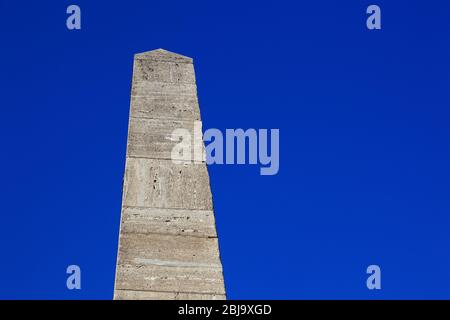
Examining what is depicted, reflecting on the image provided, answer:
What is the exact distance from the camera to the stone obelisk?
7734 millimetres

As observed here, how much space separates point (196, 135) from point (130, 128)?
86 centimetres

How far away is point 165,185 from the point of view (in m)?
8.64

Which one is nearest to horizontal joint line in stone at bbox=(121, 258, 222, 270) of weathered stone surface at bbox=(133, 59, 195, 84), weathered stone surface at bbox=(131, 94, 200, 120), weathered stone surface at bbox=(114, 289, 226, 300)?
weathered stone surface at bbox=(114, 289, 226, 300)

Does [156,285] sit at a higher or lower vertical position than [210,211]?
lower

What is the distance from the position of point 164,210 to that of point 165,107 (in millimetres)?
1783

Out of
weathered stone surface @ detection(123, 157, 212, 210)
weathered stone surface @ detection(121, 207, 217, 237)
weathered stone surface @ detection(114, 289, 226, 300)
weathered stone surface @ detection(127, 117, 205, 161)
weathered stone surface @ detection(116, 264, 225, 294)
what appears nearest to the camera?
weathered stone surface @ detection(114, 289, 226, 300)

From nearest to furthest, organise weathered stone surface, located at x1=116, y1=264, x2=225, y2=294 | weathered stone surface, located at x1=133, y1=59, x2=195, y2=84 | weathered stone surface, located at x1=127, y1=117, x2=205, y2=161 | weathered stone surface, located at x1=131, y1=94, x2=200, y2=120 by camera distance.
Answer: weathered stone surface, located at x1=116, y1=264, x2=225, y2=294 → weathered stone surface, located at x1=127, y1=117, x2=205, y2=161 → weathered stone surface, located at x1=131, y1=94, x2=200, y2=120 → weathered stone surface, located at x1=133, y1=59, x2=195, y2=84

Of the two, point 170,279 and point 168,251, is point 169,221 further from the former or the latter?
point 170,279

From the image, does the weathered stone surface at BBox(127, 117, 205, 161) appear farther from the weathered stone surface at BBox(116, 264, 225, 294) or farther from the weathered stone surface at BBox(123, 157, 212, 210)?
the weathered stone surface at BBox(116, 264, 225, 294)
